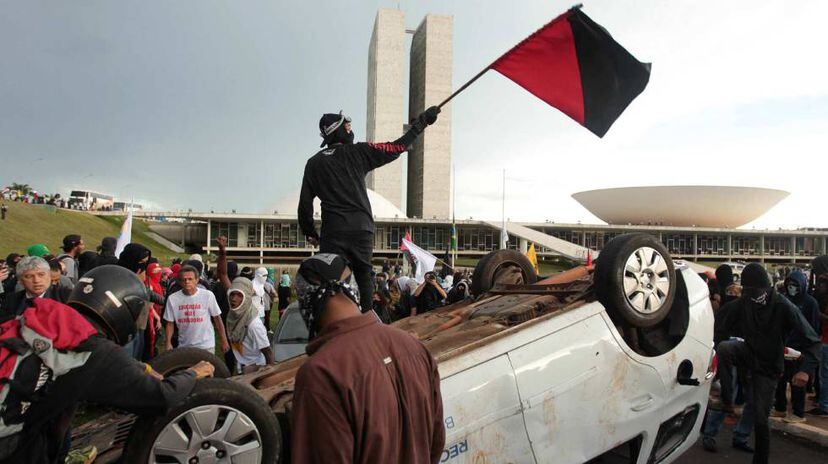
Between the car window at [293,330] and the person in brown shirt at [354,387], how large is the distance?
16.1 ft

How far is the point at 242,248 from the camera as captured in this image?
62.2 m

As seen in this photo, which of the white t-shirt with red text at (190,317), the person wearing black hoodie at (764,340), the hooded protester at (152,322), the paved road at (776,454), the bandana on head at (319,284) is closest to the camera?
the bandana on head at (319,284)

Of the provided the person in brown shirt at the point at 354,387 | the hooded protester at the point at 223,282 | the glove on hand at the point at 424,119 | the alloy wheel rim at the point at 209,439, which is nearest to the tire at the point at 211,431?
the alloy wheel rim at the point at 209,439

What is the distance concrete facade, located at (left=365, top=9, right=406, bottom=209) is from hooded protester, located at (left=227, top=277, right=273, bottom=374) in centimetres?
7487

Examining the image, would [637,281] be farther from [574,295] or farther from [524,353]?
[524,353]

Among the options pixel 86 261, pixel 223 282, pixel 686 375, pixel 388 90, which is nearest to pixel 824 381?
pixel 686 375

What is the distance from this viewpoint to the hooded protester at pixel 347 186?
3.87 m

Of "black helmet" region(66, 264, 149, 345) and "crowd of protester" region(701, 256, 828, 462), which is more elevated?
"black helmet" region(66, 264, 149, 345)

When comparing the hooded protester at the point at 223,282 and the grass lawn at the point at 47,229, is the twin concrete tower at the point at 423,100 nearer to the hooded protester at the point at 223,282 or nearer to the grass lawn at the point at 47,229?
the grass lawn at the point at 47,229

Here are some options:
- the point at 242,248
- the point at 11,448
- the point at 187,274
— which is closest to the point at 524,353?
the point at 11,448

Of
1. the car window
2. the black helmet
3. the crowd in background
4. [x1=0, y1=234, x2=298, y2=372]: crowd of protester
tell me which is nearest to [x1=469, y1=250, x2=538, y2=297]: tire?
the crowd in background

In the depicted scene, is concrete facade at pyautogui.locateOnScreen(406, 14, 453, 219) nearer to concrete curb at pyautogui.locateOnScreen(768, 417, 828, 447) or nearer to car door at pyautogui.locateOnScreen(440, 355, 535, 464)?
concrete curb at pyautogui.locateOnScreen(768, 417, 828, 447)

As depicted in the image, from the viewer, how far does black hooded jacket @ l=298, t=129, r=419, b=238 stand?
152 inches

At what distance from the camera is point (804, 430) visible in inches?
222
